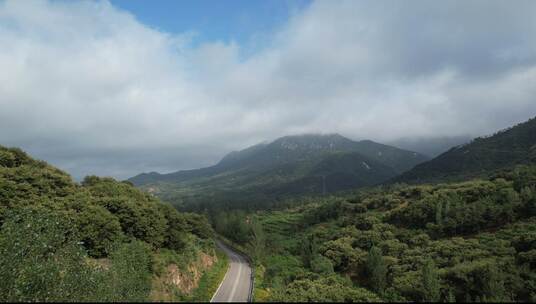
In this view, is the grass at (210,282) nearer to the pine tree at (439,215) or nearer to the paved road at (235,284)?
the paved road at (235,284)

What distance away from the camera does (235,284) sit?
163ft

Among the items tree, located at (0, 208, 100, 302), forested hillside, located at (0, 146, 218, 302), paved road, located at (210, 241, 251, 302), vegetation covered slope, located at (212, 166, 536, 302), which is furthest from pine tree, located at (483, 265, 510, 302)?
tree, located at (0, 208, 100, 302)

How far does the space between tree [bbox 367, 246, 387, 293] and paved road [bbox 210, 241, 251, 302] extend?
21.8 metres

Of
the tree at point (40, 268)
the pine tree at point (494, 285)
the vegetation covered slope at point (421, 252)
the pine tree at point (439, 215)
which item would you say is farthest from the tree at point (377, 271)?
the tree at point (40, 268)

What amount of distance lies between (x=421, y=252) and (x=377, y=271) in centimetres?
1429

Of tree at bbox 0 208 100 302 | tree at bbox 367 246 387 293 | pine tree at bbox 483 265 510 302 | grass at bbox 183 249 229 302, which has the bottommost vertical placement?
tree at bbox 367 246 387 293

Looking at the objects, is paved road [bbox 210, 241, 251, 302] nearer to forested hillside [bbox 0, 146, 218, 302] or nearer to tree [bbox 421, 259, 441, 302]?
forested hillside [bbox 0, 146, 218, 302]

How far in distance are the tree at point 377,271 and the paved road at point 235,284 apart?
21.8 meters

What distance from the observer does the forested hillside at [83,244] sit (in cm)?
2147

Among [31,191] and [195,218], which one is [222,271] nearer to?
[195,218]

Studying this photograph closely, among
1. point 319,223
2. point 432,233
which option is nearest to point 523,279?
point 432,233

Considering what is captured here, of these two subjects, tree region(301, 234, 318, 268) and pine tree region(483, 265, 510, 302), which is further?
tree region(301, 234, 318, 268)

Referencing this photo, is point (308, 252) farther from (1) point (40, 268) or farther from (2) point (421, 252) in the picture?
(1) point (40, 268)

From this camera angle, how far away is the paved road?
41.1 metres
